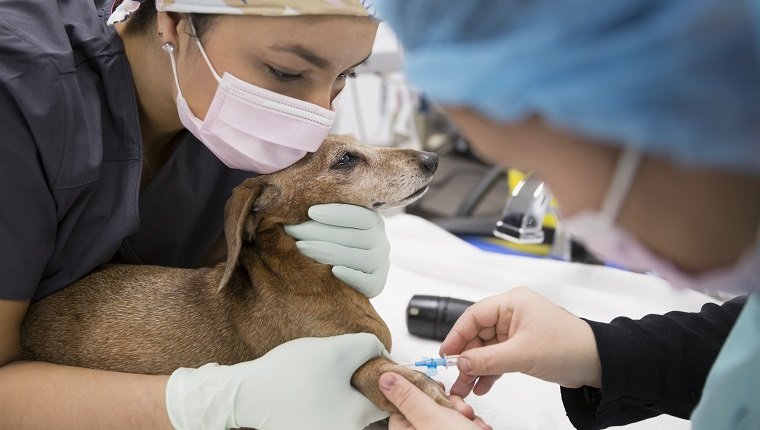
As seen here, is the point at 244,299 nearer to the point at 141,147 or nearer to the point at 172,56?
the point at 141,147

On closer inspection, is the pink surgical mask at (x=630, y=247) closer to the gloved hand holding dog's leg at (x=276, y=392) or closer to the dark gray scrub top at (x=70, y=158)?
the gloved hand holding dog's leg at (x=276, y=392)

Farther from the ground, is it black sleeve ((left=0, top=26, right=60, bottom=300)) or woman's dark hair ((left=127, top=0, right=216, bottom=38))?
woman's dark hair ((left=127, top=0, right=216, bottom=38))

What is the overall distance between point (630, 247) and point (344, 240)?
2.42 feet

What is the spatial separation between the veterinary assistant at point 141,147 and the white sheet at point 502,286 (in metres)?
0.35

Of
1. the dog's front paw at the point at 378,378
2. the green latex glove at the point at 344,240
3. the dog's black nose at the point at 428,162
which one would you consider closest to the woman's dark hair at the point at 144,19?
the green latex glove at the point at 344,240

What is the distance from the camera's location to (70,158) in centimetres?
109

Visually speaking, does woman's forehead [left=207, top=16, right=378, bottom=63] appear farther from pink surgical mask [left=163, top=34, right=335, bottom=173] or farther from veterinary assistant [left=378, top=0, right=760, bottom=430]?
veterinary assistant [left=378, top=0, right=760, bottom=430]

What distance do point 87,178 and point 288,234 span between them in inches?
16.5

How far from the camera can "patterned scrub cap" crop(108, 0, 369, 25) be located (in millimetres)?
1016

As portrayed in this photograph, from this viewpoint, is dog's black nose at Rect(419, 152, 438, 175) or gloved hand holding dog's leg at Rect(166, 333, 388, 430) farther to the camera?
dog's black nose at Rect(419, 152, 438, 175)

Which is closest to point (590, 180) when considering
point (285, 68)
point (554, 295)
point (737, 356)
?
point (737, 356)

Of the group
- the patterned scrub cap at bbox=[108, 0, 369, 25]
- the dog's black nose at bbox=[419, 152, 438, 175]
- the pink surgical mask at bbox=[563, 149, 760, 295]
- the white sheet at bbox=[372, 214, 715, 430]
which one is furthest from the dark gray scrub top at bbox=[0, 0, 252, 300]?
the pink surgical mask at bbox=[563, 149, 760, 295]

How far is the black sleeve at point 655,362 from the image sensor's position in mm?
1062

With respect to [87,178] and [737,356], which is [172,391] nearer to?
[87,178]
